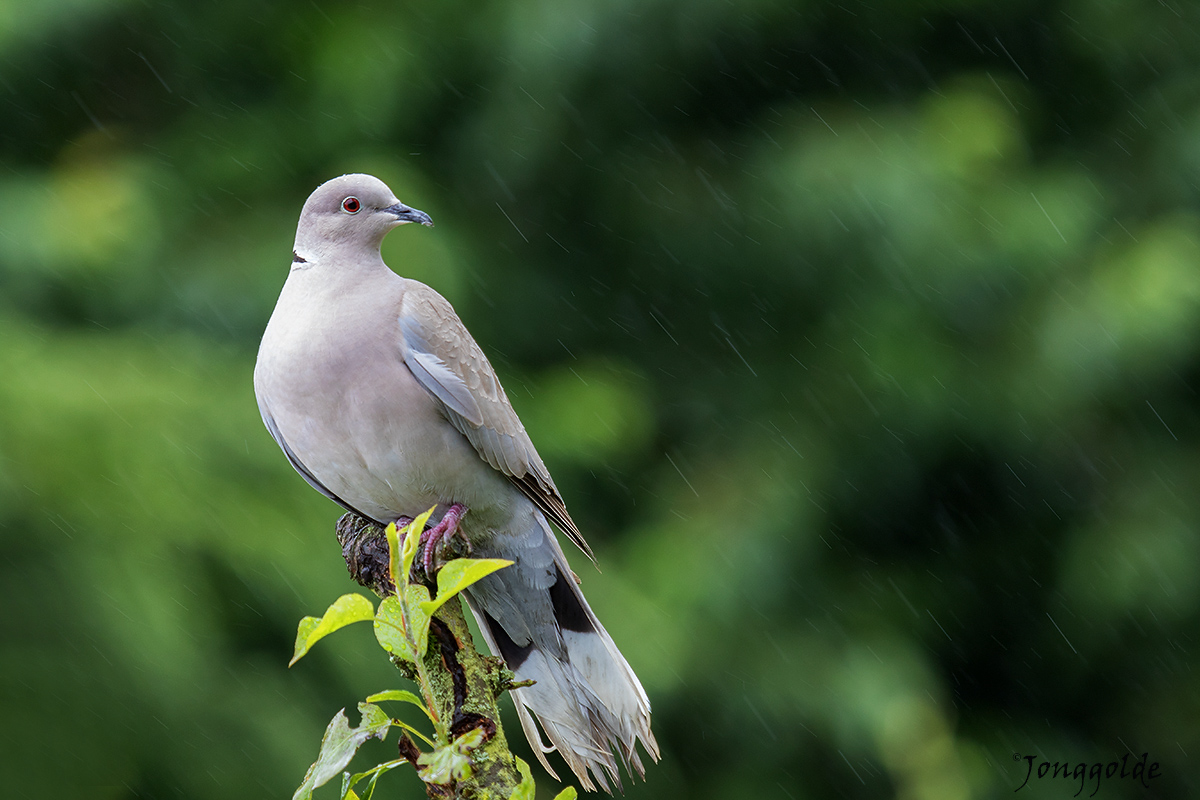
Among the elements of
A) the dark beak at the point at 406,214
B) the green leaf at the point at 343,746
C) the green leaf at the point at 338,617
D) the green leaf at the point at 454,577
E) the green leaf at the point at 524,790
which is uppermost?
the dark beak at the point at 406,214

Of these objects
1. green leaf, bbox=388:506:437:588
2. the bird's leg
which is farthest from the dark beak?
green leaf, bbox=388:506:437:588

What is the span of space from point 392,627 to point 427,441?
3.74 feet

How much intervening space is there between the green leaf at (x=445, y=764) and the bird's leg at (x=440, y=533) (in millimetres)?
914

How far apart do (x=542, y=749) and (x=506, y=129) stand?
→ 409cm

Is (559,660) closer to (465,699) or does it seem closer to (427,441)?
(427,441)

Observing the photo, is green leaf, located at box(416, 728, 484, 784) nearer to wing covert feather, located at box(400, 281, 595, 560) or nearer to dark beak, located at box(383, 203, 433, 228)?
wing covert feather, located at box(400, 281, 595, 560)

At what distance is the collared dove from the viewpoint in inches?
83.1

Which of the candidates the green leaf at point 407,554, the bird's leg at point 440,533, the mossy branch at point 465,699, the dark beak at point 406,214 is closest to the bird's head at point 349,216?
the dark beak at point 406,214

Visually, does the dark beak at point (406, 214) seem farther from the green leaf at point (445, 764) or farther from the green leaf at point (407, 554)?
the green leaf at point (445, 764)

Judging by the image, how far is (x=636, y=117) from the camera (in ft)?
19.5

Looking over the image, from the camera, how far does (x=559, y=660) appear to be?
2254mm

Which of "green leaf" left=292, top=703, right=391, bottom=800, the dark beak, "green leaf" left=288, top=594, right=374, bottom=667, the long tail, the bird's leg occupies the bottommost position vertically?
the long tail

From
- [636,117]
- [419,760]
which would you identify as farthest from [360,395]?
[636,117]

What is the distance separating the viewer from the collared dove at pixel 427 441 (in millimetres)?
2111
